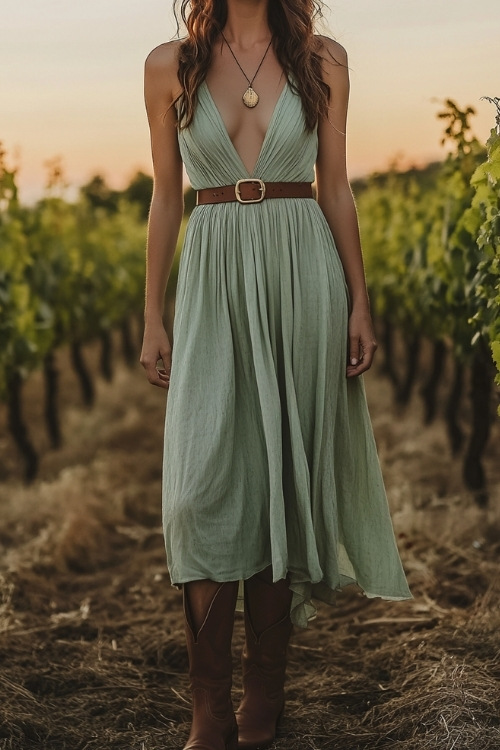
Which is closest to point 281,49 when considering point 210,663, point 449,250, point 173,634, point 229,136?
point 229,136

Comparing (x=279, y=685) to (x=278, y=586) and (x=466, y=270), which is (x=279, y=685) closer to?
(x=278, y=586)

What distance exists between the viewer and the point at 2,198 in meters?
6.79

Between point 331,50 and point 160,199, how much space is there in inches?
24.5

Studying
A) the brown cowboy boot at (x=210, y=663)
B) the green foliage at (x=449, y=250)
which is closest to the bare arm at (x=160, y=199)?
the brown cowboy boot at (x=210, y=663)

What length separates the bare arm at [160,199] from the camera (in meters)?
2.85

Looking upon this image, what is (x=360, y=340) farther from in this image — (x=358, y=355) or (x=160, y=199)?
(x=160, y=199)

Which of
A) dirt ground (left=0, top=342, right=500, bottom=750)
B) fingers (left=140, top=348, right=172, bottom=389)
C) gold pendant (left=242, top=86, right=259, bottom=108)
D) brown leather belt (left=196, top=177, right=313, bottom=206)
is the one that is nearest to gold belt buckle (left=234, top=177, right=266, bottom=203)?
brown leather belt (left=196, top=177, right=313, bottom=206)

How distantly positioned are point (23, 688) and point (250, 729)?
86cm

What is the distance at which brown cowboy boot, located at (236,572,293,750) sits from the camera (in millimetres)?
2926

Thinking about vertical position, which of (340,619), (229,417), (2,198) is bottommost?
(340,619)

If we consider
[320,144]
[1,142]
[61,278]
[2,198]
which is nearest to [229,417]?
[320,144]

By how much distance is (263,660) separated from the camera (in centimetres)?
299

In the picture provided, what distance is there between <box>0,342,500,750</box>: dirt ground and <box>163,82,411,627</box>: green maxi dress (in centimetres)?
54

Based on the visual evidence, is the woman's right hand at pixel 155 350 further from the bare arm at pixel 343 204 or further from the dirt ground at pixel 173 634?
the dirt ground at pixel 173 634
